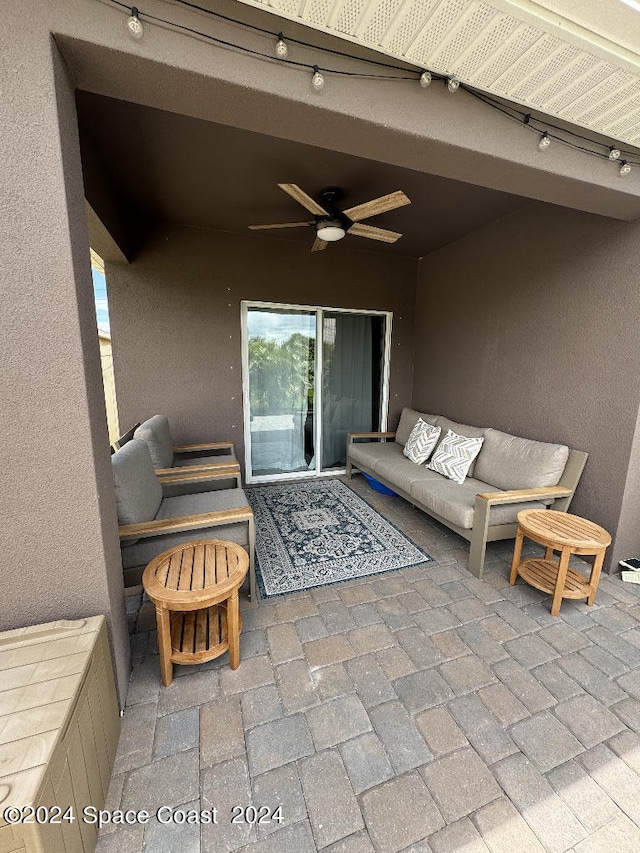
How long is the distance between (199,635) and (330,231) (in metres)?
2.70

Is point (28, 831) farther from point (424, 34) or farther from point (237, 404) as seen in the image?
point (237, 404)

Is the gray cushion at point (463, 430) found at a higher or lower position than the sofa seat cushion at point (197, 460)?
higher

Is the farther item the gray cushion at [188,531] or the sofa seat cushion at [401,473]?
the sofa seat cushion at [401,473]

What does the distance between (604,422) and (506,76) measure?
84.4 inches

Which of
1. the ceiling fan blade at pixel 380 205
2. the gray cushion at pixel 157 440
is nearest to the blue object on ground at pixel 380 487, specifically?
the gray cushion at pixel 157 440

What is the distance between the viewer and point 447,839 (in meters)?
1.04

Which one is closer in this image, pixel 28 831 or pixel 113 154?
pixel 28 831

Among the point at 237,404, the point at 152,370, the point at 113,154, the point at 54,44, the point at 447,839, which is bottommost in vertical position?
the point at 447,839

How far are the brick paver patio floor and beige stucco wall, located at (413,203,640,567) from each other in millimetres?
995

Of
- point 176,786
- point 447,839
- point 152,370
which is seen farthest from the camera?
point 152,370

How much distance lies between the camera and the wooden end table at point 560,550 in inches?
76.4

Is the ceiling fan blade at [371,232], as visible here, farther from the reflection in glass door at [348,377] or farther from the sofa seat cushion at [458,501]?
the sofa seat cushion at [458,501]

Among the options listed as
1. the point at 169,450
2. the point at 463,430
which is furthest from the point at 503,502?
the point at 169,450

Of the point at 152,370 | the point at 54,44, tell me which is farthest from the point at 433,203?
the point at 152,370
